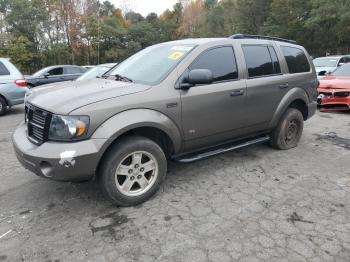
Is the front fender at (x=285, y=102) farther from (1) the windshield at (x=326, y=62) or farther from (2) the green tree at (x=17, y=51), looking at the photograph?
(2) the green tree at (x=17, y=51)

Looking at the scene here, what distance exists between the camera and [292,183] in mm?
4137

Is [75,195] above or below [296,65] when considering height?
below

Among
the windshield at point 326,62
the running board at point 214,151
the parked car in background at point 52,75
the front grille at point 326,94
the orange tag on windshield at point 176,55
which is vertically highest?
the orange tag on windshield at point 176,55

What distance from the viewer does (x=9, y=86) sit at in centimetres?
878

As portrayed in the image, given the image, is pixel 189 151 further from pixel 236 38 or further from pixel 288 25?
pixel 288 25

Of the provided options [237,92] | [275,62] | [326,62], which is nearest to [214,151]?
[237,92]

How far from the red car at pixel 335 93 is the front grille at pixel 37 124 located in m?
7.64

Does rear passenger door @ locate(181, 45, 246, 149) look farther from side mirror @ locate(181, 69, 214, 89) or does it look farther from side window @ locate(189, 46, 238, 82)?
side mirror @ locate(181, 69, 214, 89)

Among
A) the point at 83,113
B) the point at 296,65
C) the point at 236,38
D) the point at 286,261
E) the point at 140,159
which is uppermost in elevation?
the point at 236,38

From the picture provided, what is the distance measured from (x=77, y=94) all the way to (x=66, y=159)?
768 millimetres

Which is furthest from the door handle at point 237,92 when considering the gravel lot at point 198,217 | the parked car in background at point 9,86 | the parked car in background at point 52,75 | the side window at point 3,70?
the parked car in background at point 52,75

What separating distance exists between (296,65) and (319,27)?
94.5ft

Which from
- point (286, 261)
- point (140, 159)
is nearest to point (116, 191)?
point (140, 159)

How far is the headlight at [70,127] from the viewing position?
3088 mm
